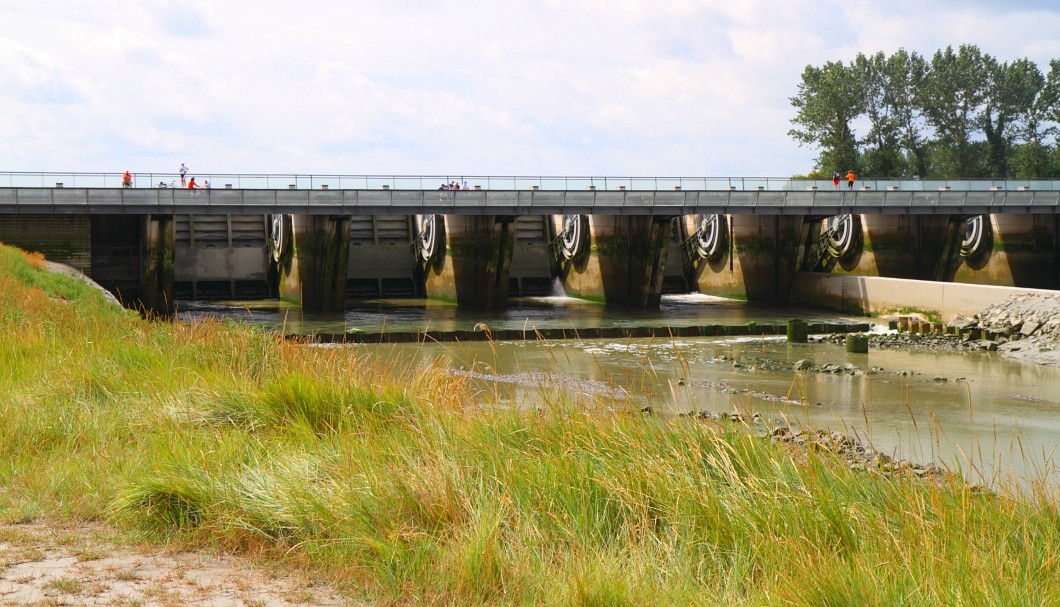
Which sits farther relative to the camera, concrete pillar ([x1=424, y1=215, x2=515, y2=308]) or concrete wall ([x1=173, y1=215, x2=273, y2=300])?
concrete wall ([x1=173, y1=215, x2=273, y2=300])

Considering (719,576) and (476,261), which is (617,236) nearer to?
(476,261)

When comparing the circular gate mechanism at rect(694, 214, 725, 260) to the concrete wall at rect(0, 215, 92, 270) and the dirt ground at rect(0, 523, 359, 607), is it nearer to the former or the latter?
the concrete wall at rect(0, 215, 92, 270)

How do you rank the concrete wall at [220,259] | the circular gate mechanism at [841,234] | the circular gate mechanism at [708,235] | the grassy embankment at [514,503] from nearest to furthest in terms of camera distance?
1. the grassy embankment at [514,503]
2. the concrete wall at [220,259]
3. the circular gate mechanism at [841,234]
4. the circular gate mechanism at [708,235]

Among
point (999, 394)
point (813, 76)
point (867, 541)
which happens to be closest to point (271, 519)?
point (867, 541)

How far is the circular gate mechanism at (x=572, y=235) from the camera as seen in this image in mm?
41125

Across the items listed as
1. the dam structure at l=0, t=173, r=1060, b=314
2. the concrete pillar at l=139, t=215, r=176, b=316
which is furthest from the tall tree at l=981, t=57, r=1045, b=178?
the concrete pillar at l=139, t=215, r=176, b=316

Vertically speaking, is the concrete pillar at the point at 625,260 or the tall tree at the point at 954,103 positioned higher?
the tall tree at the point at 954,103

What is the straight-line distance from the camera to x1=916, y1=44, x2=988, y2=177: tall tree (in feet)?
260

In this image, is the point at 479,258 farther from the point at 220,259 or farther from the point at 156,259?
the point at 220,259

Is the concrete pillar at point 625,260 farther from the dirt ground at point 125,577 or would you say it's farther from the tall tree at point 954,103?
the tall tree at point 954,103

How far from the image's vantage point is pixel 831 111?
78625 millimetres

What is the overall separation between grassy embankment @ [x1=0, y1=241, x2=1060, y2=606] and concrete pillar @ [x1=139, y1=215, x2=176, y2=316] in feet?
86.7

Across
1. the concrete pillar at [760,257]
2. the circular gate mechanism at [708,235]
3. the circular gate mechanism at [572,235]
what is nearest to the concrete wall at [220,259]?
the circular gate mechanism at [572,235]

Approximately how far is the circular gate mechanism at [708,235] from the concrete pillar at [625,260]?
14.1 feet
